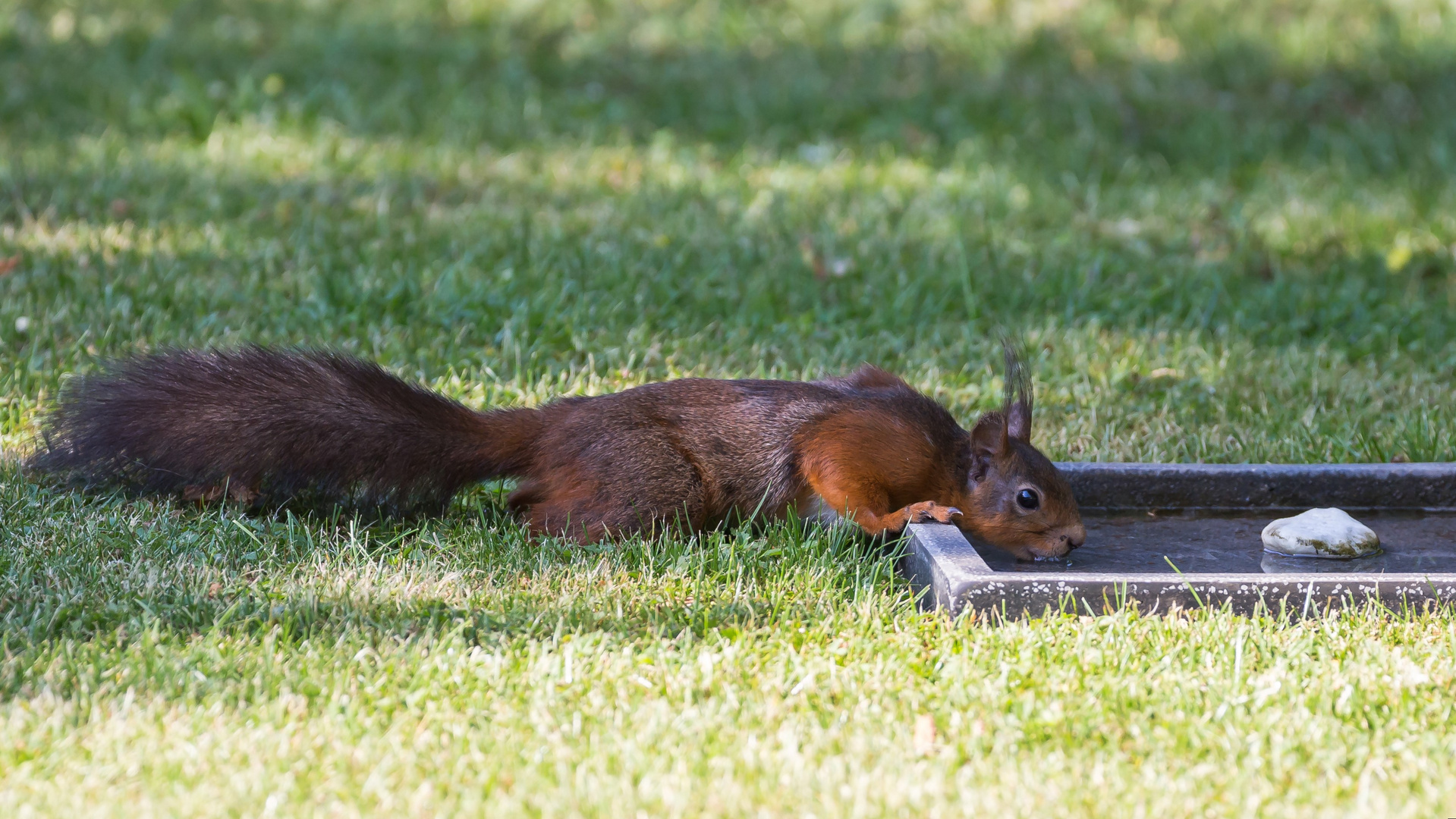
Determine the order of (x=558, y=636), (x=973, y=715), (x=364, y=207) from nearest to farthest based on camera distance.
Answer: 1. (x=973, y=715)
2. (x=558, y=636)
3. (x=364, y=207)

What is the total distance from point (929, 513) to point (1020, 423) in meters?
0.39

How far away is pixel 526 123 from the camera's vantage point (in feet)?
25.5

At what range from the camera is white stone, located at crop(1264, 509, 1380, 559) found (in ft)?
11.6

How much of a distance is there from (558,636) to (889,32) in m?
7.10

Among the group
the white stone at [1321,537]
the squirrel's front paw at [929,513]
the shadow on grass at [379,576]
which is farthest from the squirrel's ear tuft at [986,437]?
the white stone at [1321,537]

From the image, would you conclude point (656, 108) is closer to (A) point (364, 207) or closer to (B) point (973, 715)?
(A) point (364, 207)

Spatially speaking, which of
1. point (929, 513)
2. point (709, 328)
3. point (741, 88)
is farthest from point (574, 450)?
point (741, 88)

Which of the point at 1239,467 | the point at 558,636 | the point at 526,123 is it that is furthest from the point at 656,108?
the point at 558,636

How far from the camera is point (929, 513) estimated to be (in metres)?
3.43

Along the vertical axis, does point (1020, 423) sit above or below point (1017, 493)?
above

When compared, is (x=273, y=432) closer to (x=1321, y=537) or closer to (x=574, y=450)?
(x=574, y=450)

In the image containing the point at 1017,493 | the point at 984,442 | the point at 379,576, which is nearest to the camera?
the point at 379,576

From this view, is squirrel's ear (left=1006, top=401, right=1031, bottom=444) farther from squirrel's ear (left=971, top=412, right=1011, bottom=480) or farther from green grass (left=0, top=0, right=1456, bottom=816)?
green grass (left=0, top=0, right=1456, bottom=816)

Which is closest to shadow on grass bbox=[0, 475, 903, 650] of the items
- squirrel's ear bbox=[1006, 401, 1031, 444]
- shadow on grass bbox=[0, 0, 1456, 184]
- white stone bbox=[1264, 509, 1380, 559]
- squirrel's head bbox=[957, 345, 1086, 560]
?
squirrel's head bbox=[957, 345, 1086, 560]
